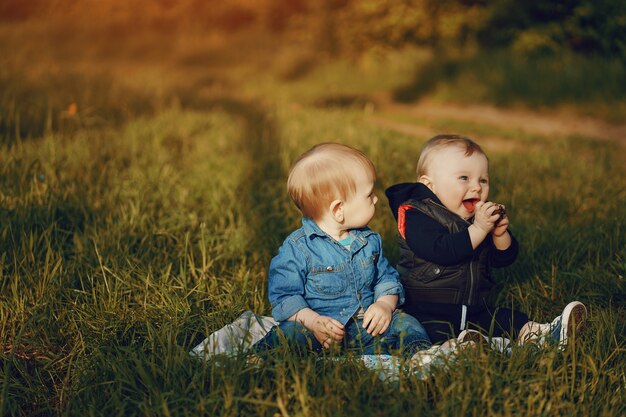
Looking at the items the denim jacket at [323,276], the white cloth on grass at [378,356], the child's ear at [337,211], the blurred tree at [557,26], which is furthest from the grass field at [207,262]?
the blurred tree at [557,26]

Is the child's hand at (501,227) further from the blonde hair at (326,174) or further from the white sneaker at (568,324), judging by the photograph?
the blonde hair at (326,174)

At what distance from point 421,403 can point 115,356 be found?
1125 mm

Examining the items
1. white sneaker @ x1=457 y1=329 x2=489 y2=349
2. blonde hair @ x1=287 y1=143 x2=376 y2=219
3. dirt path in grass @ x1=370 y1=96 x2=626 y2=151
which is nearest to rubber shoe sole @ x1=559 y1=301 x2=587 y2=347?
white sneaker @ x1=457 y1=329 x2=489 y2=349

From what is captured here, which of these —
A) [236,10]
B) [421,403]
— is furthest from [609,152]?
[236,10]

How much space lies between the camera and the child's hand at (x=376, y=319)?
2719 mm

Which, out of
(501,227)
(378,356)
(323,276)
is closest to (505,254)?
(501,227)

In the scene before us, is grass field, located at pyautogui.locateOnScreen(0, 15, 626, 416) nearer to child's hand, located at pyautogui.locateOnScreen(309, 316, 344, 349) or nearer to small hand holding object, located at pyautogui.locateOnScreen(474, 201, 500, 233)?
child's hand, located at pyautogui.locateOnScreen(309, 316, 344, 349)

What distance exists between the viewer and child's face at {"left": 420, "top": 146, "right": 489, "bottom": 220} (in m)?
2.97

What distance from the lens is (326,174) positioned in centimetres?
277

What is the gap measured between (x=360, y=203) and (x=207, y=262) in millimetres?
1010

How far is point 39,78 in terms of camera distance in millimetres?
8203

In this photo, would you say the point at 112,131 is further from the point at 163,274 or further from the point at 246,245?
the point at 163,274

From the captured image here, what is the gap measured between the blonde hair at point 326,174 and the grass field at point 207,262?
1.95 feet

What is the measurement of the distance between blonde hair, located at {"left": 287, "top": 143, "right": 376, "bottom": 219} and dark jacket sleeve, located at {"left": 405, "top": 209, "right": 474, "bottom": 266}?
30 centimetres
